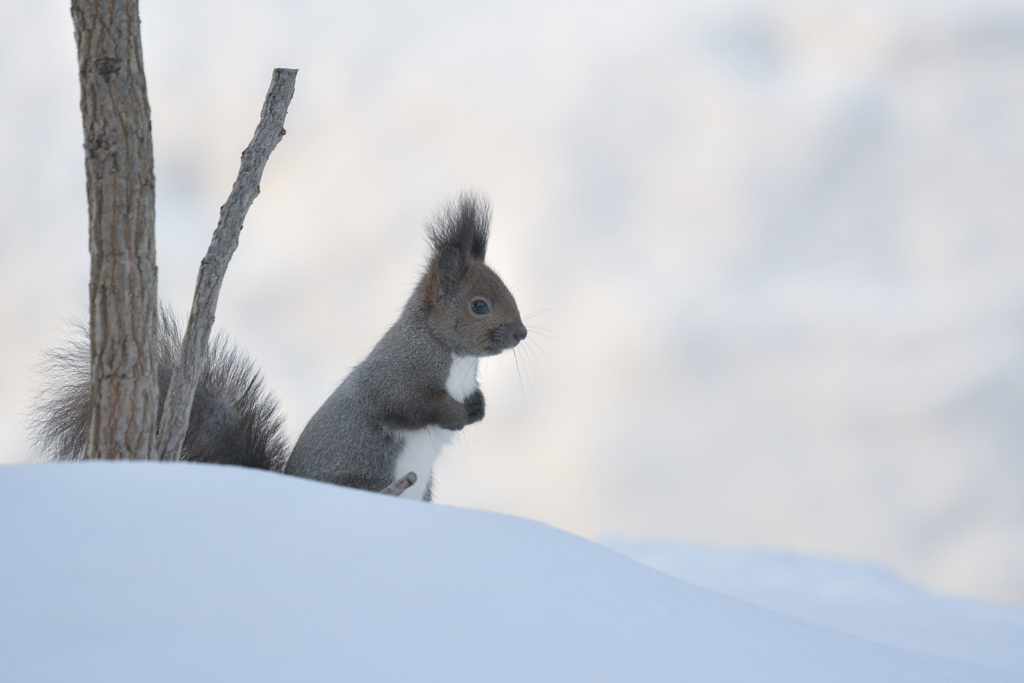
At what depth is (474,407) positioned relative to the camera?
85.6 inches

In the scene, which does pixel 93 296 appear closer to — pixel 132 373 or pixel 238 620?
pixel 132 373

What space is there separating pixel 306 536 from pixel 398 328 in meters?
1.27

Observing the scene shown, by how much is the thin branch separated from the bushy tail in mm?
391

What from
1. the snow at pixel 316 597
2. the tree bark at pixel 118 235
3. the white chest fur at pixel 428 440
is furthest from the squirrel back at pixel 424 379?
A: the snow at pixel 316 597

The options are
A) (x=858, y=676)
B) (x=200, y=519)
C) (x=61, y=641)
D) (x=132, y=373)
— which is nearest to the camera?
(x=61, y=641)

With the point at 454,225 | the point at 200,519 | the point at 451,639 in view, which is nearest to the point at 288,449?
the point at 454,225

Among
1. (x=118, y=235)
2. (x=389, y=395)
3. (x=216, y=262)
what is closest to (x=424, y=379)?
(x=389, y=395)

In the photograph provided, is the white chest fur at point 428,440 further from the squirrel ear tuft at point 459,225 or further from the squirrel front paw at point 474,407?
the squirrel ear tuft at point 459,225

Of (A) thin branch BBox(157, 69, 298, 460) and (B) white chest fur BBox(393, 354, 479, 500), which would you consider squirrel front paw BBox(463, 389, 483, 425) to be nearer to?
(B) white chest fur BBox(393, 354, 479, 500)

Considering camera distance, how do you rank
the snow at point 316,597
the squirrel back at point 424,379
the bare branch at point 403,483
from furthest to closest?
1. the squirrel back at point 424,379
2. the bare branch at point 403,483
3. the snow at point 316,597

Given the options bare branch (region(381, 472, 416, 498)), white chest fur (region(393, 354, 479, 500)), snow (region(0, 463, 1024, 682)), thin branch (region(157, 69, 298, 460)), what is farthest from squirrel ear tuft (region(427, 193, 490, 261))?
snow (region(0, 463, 1024, 682))

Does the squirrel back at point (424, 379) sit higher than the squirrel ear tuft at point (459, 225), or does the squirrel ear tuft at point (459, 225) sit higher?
the squirrel ear tuft at point (459, 225)

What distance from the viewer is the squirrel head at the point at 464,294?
213 cm

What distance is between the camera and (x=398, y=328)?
2217 mm
